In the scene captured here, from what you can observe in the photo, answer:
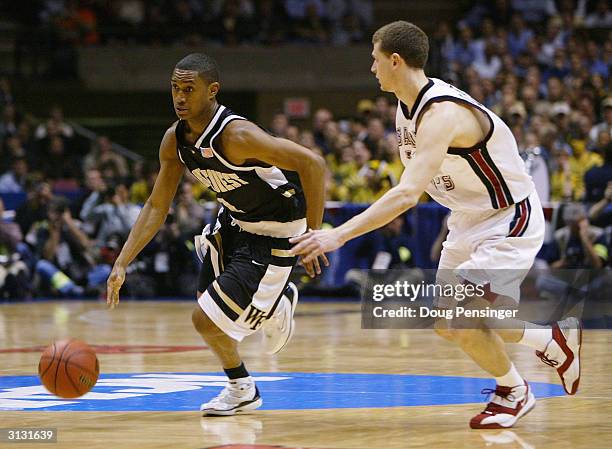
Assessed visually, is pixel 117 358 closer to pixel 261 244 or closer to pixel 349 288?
pixel 261 244

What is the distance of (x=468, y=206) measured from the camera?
248 inches

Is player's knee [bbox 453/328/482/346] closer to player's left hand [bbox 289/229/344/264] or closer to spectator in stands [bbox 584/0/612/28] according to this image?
player's left hand [bbox 289/229/344/264]

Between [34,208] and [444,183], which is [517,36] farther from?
[444,183]

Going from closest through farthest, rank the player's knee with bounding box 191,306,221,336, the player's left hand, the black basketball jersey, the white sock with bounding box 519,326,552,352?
1. the player's left hand
2. the white sock with bounding box 519,326,552,352
3. the player's knee with bounding box 191,306,221,336
4. the black basketball jersey

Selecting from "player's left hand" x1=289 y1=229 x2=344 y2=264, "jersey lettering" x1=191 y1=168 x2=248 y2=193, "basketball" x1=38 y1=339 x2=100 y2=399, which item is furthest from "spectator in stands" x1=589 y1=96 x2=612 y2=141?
"player's left hand" x1=289 y1=229 x2=344 y2=264

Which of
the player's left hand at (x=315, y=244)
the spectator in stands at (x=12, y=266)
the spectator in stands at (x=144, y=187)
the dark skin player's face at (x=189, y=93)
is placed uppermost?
the dark skin player's face at (x=189, y=93)

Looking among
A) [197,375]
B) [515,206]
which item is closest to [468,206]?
[515,206]

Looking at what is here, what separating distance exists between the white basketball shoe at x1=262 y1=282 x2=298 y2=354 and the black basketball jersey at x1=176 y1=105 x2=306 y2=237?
0.39m

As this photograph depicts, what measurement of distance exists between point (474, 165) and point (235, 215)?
1573mm

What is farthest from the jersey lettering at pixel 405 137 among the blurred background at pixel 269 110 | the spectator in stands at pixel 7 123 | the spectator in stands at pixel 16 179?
the spectator in stands at pixel 7 123

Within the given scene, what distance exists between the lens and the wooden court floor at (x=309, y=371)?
19.3 feet

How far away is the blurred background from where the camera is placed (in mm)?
15125

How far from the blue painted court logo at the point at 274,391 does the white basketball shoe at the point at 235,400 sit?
0.14m

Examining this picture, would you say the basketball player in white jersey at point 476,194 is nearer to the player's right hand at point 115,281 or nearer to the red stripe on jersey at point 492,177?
the red stripe on jersey at point 492,177
